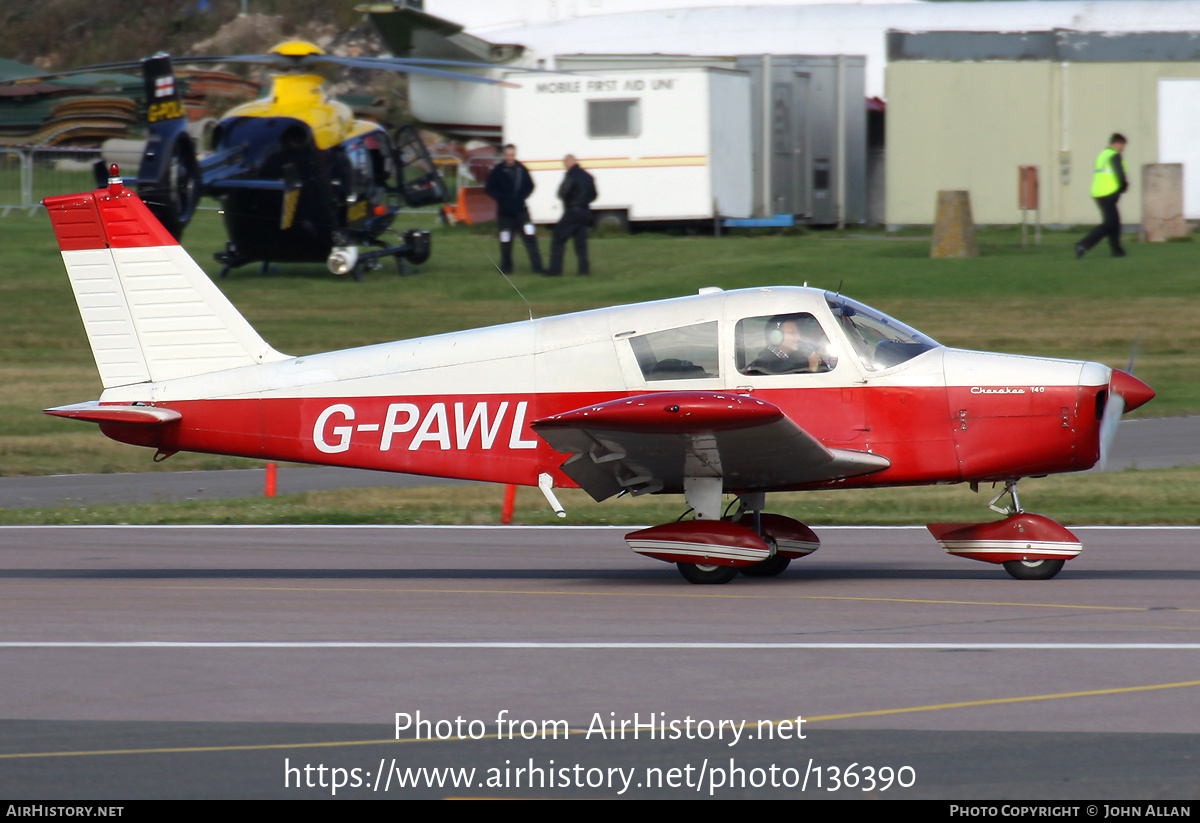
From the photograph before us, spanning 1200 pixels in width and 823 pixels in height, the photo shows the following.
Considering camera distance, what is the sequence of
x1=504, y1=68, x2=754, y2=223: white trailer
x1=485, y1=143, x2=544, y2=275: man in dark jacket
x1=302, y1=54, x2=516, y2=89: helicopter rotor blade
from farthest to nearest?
1. x1=504, y1=68, x2=754, y2=223: white trailer
2. x1=485, y1=143, x2=544, y2=275: man in dark jacket
3. x1=302, y1=54, x2=516, y2=89: helicopter rotor blade

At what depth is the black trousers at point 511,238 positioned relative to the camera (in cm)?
2664

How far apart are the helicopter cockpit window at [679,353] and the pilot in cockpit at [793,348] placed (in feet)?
0.93

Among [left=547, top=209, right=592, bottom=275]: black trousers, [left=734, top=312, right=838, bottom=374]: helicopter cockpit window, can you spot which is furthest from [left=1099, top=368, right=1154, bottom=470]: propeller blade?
[left=547, top=209, right=592, bottom=275]: black trousers

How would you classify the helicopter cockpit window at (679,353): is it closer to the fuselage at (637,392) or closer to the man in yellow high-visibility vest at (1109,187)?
the fuselage at (637,392)

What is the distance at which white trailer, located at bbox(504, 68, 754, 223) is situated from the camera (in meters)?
30.2

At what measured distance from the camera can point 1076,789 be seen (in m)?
5.38

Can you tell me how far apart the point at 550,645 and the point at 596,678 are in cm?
83

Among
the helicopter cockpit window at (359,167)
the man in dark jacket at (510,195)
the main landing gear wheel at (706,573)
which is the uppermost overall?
the helicopter cockpit window at (359,167)

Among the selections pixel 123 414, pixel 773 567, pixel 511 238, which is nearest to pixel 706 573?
pixel 773 567

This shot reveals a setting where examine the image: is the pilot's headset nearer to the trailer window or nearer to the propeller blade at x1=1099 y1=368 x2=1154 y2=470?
the propeller blade at x1=1099 y1=368 x2=1154 y2=470

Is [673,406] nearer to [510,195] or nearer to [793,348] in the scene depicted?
[793,348]

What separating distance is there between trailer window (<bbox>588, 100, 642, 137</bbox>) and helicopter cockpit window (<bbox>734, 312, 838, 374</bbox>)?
2158 cm

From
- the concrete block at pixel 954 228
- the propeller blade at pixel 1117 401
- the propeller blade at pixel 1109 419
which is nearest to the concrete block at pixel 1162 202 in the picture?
the concrete block at pixel 954 228
